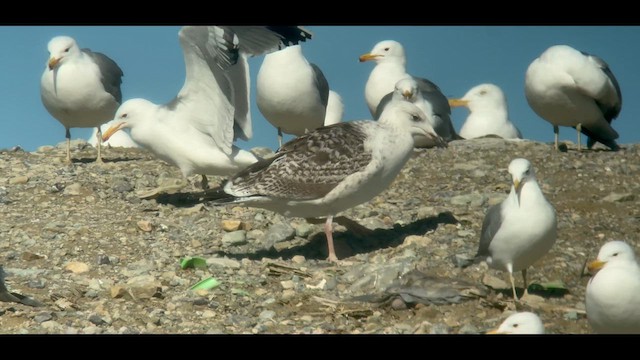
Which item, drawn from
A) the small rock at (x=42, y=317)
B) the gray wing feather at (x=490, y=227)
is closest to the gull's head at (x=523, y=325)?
the gray wing feather at (x=490, y=227)

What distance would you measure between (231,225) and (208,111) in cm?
125

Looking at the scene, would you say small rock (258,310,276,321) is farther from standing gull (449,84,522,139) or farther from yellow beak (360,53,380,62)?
standing gull (449,84,522,139)

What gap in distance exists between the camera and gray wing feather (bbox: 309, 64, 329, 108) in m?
12.7

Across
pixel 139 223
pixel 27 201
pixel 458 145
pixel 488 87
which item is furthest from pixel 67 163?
pixel 488 87

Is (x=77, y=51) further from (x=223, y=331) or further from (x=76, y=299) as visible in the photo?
(x=223, y=331)

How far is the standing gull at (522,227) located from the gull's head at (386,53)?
7301 mm

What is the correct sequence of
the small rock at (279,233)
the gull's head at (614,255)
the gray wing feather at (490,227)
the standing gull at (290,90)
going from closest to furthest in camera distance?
the gull's head at (614,255)
the gray wing feather at (490,227)
the small rock at (279,233)
the standing gull at (290,90)

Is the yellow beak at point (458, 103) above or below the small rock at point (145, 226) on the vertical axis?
above

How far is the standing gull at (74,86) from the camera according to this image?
1153cm

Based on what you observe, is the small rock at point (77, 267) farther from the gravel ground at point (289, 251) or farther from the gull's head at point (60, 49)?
the gull's head at point (60, 49)

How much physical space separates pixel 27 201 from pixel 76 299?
2.86 m

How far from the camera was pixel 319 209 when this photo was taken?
7793mm

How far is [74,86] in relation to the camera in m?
11.5

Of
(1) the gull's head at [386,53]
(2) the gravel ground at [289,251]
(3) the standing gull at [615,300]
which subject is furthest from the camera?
(1) the gull's head at [386,53]
